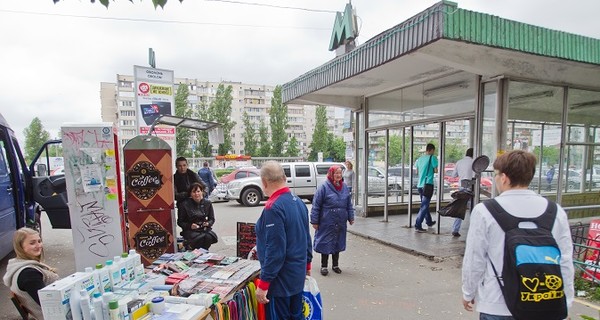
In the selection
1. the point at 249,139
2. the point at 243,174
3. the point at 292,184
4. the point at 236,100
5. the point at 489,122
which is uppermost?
the point at 236,100

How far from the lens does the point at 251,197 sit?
1205cm

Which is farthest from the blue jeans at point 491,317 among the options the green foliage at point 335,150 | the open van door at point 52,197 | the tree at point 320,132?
the green foliage at point 335,150

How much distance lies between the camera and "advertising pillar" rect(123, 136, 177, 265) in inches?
173

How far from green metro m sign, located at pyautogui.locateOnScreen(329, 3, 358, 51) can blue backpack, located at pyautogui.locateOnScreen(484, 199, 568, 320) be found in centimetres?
696

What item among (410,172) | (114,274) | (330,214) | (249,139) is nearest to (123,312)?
(114,274)

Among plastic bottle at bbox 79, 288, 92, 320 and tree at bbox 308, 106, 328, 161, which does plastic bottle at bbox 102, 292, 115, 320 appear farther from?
tree at bbox 308, 106, 328, 161

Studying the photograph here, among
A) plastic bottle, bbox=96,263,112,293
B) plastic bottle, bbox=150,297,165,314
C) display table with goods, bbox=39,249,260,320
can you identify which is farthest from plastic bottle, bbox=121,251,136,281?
plastic bottle, bbox=150,297,165,314

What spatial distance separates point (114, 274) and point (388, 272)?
12.7 feet

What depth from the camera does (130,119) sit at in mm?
58062

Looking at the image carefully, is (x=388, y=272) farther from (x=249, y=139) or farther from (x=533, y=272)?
(x=249, y=139)

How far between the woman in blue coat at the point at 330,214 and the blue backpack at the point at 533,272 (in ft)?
10.1

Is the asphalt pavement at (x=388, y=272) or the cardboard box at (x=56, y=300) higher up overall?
the cardboard box at (x=56, y=300)

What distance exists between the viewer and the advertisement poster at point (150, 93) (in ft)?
27.6

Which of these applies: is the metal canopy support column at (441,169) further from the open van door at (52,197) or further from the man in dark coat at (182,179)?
the open van door at (52,197)
